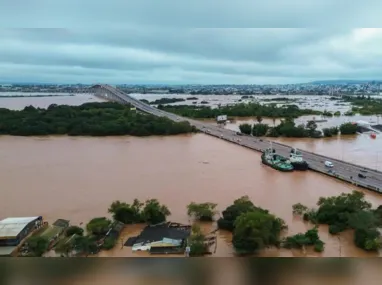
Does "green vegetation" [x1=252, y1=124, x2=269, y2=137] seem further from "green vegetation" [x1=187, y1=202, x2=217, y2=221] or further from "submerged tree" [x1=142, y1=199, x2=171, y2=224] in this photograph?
"submerged tree" [x1=142, y1=199, x2=171, y2=224]

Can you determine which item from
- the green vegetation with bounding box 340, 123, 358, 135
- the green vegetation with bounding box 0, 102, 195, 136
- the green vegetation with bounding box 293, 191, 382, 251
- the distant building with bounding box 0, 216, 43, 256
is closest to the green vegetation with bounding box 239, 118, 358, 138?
the green vegetation with bounding box 340, 123, 358, 135

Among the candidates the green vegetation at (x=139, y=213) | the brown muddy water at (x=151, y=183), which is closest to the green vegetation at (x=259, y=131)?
the brown muddy water at (x=151, y=183)

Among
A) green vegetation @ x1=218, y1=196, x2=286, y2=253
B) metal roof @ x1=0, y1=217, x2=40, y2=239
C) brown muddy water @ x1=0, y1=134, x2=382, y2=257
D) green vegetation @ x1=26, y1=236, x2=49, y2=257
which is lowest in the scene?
brown muddy water @ x1=0, y1=134, x2=382, y2=257

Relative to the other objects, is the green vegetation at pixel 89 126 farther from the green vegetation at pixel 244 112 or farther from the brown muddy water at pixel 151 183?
the green vegetation at pixel 244 112

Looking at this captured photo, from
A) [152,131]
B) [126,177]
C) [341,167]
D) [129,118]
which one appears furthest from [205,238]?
[129,118]

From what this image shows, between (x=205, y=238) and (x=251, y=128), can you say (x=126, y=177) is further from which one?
(x=251, y=128)

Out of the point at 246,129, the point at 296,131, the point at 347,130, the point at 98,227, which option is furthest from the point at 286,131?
the point at 98,227
